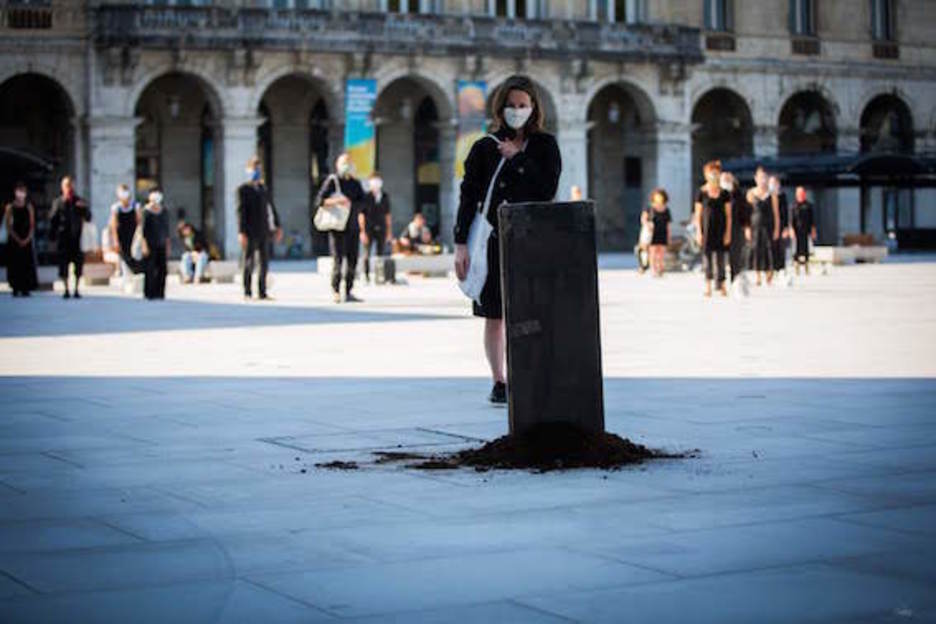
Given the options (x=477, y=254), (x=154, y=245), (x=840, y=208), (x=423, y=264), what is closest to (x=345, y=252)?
(x=154, y=245)

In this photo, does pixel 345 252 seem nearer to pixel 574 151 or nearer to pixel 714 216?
pixel 714 216

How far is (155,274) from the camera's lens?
86.9ft

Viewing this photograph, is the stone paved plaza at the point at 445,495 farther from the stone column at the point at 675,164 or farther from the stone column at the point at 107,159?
the stone column at the point at 675,164

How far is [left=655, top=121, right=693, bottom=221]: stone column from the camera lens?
172ft

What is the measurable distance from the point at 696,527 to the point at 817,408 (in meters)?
4.18

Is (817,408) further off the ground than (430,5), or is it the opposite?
(430,5)

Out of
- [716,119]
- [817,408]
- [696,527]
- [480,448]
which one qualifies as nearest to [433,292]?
[817,408]

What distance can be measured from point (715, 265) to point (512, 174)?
1487 centimetres

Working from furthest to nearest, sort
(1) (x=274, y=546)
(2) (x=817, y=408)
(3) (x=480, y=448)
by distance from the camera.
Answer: (2) (x=817, y=408) < (3) (x=480, y=448) < (1) (x=274, y=546)

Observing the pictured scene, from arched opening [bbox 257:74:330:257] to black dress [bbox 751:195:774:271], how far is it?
2232cm

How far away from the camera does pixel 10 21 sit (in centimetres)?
4391

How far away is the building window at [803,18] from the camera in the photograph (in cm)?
5569

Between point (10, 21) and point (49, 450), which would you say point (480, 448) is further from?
point (10, 21)

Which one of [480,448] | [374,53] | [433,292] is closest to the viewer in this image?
[480,448]
